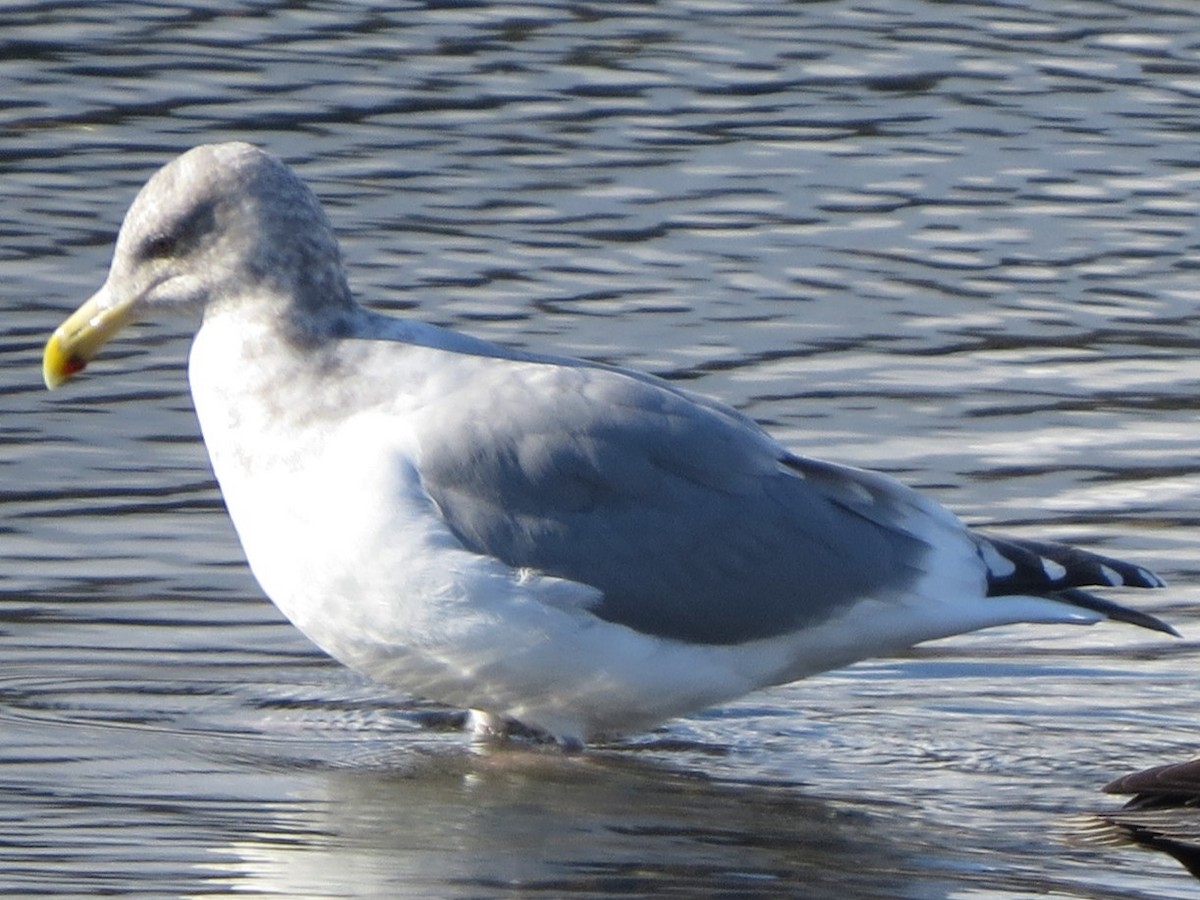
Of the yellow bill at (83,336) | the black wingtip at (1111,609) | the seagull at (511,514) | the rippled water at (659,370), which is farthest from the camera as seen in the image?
the yellow bill at (83,336)

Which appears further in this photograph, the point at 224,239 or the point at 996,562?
the point at 996,562

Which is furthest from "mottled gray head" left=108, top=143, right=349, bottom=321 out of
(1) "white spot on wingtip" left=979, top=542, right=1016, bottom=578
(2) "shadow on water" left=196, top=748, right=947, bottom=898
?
(1) "white spot on wingtip" left=979, top=542, right=1016, bottom=578

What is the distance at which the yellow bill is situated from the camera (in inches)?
250

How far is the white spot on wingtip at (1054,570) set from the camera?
6.36 metres

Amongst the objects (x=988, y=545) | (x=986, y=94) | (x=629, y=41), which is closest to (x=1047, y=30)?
(x=986, y=94)

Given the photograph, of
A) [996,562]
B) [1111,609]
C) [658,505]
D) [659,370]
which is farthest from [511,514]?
[659,370]

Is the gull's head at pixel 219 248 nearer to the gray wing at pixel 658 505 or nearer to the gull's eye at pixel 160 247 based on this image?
the gull's eye at pixel 160 247

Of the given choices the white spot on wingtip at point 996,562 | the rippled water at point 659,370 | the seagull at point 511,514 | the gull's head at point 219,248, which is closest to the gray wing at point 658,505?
the seagull at point 511,514

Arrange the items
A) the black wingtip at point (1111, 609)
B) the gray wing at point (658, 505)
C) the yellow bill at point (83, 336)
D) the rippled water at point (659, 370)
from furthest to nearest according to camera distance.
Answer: the yellow bill at point (83, 336) < the black wingtip at point (1111, 609) < the gray wing at point (658, 505) < the rippled water at point (659, 370)

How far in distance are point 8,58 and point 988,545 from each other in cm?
733

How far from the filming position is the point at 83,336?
635cm

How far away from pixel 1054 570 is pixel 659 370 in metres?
2.94

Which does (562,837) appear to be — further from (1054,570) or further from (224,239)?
(224,239)

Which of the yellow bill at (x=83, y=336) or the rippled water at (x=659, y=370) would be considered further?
the yellow bill at (x=83, y=336)
